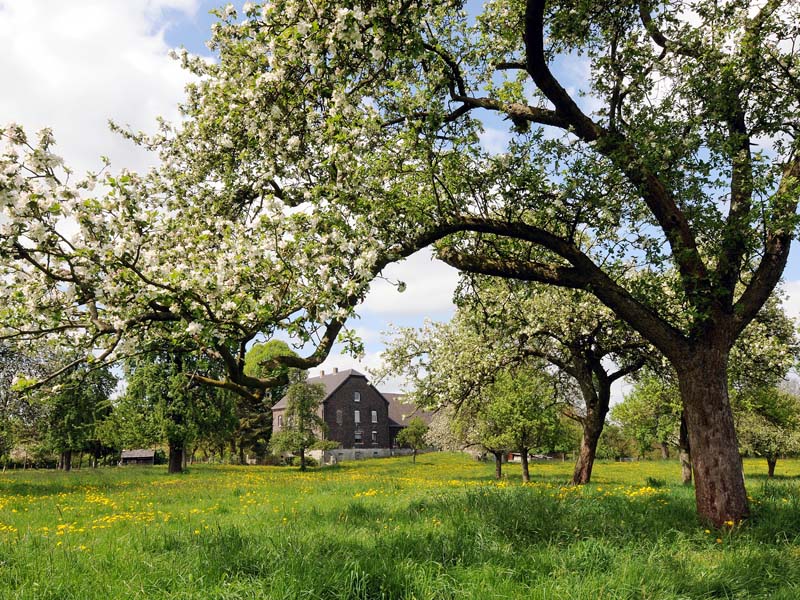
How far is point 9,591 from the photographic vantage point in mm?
5652

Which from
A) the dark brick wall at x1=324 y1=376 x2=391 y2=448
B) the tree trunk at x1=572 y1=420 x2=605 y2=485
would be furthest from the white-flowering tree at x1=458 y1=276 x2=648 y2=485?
the dark brick wall at x1=324 y1=376 x2=391 y2=448

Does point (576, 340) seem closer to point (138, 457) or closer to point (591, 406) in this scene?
point (591, 406)

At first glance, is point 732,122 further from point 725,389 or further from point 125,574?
point 125,574

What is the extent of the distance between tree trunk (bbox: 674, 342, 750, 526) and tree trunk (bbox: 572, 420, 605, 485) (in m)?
10.0

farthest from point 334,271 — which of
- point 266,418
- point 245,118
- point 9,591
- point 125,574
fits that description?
point 266,418

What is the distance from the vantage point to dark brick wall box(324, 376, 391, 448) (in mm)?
75500

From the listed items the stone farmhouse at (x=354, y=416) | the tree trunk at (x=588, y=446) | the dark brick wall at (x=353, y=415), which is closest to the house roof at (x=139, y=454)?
the stone farmhouse at (x=354, y=416)

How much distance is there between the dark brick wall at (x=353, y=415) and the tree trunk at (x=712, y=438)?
65.6 m

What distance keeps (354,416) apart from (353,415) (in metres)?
0.26

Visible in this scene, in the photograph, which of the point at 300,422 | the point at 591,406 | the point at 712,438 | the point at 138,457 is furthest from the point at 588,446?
the point at 138,457

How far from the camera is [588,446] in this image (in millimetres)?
19703

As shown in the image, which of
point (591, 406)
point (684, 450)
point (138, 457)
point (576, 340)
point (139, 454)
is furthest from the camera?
point (139, 454)

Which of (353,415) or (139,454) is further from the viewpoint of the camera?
(353,415)

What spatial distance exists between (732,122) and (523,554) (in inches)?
360
